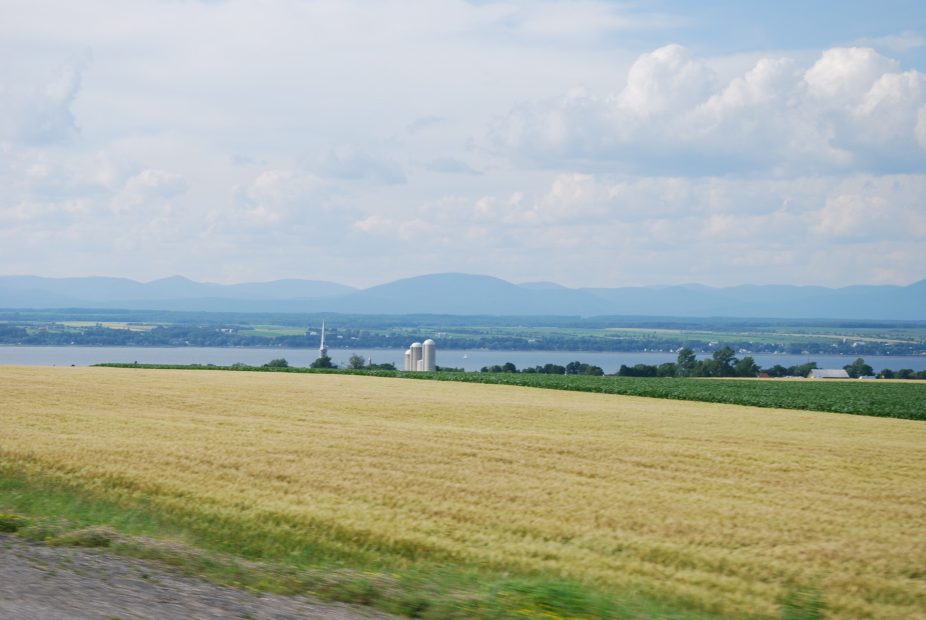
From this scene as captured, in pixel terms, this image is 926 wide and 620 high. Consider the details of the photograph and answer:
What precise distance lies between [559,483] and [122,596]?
9.28 m

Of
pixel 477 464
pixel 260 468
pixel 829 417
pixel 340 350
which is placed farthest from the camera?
pixel 340 350

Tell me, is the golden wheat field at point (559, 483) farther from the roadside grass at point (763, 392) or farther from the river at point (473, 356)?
the river at point (473, 356)

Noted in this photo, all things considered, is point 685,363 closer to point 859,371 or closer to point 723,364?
point 723,364

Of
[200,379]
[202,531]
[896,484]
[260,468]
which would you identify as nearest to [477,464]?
[260,468]

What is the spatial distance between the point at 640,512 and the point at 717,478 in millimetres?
4061

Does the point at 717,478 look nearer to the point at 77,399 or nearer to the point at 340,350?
the point at 77,399

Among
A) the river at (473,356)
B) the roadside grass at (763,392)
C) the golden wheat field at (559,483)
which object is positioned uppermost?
the roadside grass at (763,392)

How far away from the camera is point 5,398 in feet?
92.8

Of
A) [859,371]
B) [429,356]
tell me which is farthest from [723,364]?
[429,356]

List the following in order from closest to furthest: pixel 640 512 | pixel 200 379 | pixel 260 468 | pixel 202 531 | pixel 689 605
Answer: pixel 689 605
pixel 202 531
pixel 640 512
pixel 260 468
pixel 200 379

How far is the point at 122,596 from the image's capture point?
7.05 meters

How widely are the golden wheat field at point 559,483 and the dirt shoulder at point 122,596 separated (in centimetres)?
317

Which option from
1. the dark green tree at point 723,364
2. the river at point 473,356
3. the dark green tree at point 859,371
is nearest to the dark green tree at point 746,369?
the dark green tree at point 723,364

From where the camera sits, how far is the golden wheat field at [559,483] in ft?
32.2
